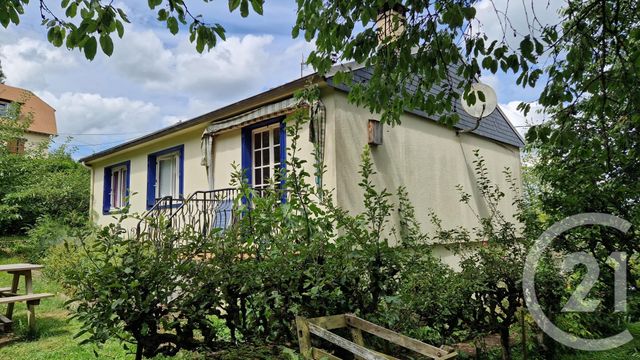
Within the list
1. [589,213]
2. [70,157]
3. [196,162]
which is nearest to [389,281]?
[589,213]

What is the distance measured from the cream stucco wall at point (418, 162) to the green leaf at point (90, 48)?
4508 millimetres

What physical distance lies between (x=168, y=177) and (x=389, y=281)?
346 inches

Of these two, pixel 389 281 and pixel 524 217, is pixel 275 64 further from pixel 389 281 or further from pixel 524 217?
pixel 389 281

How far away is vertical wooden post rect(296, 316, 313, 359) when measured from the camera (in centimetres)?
243

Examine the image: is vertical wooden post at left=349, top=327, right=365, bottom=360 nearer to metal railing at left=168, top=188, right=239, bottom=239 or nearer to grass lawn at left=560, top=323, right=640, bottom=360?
grass lawn at left=560, top=323, right=640, bottom=360

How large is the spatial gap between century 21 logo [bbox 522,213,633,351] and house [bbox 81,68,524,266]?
299cm

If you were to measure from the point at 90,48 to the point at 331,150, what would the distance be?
454cm

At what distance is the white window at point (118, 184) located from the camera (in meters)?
12.6

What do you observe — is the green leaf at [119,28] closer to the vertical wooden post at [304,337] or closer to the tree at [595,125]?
the vertical wooden post at [304,337]

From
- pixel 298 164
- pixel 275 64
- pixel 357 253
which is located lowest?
pixel 357 253

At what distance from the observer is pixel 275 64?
8234 millimetres

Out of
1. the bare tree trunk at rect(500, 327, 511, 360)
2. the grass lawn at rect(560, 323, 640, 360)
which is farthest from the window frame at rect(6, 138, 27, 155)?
the grass lawn at rect(560, 323, 640, 360)

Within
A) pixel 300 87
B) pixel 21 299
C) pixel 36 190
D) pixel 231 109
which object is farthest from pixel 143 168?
pixel 300 87

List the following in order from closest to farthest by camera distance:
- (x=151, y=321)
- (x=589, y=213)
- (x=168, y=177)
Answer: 1. (x=151, y=321)
2. (x=589, y=213)
3. (x=168, y=177)
